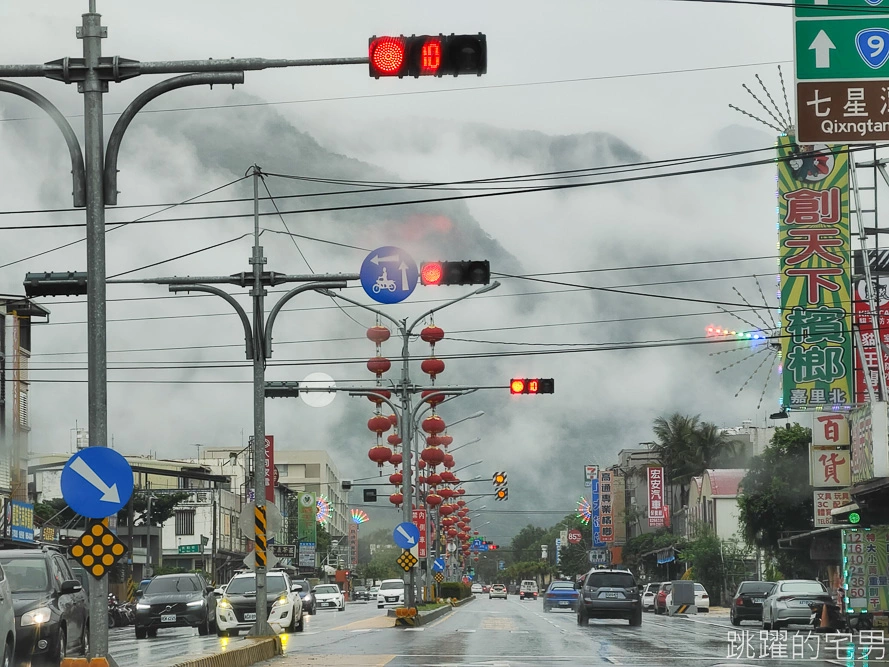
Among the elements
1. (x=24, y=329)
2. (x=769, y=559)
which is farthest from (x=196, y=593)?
(x=769, y=559)

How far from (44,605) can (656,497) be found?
94.5 metres

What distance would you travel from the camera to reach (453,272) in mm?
21109

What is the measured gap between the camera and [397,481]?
152 feet

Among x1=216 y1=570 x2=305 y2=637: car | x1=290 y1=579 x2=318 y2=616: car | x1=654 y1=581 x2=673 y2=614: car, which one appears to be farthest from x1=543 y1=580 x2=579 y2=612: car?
x1=216 y1=570 x2=305 y2=637: car

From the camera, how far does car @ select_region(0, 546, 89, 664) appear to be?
16938 mm

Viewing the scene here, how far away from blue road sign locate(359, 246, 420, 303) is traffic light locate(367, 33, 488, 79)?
860 centimetres

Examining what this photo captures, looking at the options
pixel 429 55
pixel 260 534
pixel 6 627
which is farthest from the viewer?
pixel 260 534

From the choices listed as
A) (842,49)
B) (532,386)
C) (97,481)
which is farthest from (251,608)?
(842,49)

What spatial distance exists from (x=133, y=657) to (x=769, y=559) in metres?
54.7

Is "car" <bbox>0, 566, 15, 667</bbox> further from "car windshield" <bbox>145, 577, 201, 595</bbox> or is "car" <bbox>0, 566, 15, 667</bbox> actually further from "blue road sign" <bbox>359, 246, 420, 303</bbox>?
"car windshield" <bbox>145, 577, 201, 595</bbox>

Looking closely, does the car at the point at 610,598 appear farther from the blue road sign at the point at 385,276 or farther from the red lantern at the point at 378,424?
the blue road sign at the point at 385,276

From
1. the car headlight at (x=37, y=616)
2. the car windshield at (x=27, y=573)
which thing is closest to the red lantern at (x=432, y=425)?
the car windshield at (x=27, y=573)

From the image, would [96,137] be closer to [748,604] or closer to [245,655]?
[245,655]

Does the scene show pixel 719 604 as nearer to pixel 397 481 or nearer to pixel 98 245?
pixel 397 481
